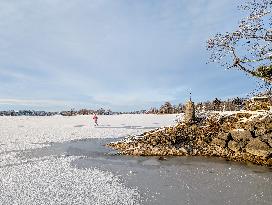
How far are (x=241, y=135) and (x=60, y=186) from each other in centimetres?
1324

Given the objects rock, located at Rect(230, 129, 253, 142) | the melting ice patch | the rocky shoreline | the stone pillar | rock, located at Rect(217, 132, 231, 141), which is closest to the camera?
the melting ice patch

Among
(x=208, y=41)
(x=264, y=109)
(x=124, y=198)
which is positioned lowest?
(x=124, y=198)

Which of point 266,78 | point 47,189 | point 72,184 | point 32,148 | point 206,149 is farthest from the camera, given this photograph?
point 32,148

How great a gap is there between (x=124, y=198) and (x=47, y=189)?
3172 millimetres

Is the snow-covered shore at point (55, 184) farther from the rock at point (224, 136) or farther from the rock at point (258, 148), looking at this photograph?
the rock at point (224, 136)

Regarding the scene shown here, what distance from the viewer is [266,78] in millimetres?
18000

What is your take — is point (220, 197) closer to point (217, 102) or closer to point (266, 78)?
point (266, 78)

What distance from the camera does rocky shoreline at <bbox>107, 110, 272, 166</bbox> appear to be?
23.2 meters

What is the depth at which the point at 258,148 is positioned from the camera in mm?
22797

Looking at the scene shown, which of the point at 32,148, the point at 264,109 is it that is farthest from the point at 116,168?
the point at 264,109

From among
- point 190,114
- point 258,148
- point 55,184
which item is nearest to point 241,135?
point 258,148

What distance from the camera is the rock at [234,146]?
2399 cm

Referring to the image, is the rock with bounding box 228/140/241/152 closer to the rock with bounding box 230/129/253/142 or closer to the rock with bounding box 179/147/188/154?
the rock with bounding box 230/129/253/142

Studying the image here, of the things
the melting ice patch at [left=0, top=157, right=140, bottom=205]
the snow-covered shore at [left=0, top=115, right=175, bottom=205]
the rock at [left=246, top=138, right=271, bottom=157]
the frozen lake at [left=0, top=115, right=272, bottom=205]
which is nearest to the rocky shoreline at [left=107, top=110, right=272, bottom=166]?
the rock at [left=246, top=138, right=271, bottom=157]
